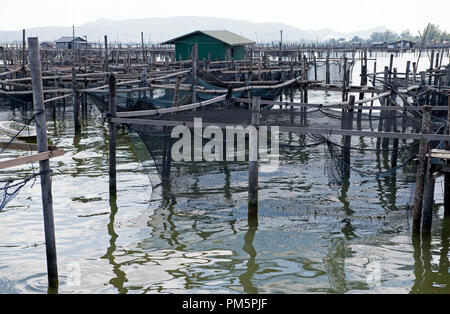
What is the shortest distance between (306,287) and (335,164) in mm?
2838

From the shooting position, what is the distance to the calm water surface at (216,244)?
20.2 feet

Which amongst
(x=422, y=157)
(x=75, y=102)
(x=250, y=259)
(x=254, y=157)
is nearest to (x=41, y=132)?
(x=250, y=259)

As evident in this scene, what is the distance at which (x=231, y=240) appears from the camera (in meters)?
7.45

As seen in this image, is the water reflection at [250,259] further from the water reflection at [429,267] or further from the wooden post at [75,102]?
the wooden post at [75,102]

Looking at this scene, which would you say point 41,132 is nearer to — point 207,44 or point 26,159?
point 26,159

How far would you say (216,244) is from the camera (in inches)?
287

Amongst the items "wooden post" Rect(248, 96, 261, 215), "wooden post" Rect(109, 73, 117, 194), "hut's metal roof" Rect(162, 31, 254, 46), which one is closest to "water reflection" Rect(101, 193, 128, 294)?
"wooden post" Rect(109, 73, 117, 194)

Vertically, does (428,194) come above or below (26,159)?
below

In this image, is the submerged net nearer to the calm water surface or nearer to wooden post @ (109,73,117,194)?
the calm water surface

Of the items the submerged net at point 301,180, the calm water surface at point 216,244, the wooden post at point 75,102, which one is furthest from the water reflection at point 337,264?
the wooden post at point 75,102
